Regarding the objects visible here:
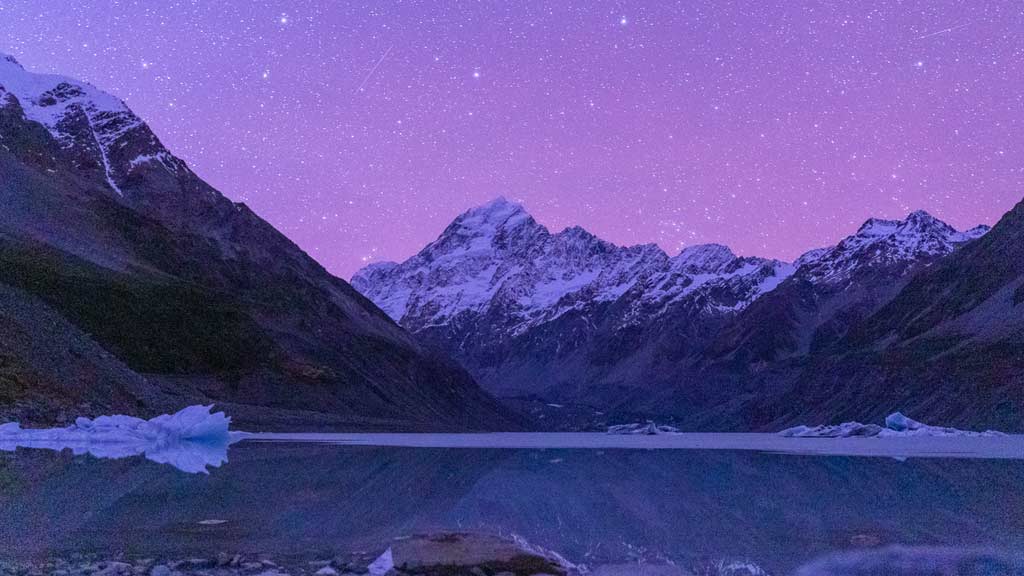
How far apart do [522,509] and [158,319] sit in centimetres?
12461

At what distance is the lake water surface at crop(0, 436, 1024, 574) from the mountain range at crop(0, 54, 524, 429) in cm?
3750

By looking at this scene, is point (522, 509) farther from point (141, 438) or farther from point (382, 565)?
point (141, 438)

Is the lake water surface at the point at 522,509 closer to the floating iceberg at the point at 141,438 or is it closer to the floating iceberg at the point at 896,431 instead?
the floating iceberg at the point at 141,438

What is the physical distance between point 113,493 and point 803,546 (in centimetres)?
2106

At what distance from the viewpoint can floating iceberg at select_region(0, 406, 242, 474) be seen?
53.1m

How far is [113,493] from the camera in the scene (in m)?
29.2

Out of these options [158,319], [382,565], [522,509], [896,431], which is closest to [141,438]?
[522,509]

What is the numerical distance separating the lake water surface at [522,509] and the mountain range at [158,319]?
1476 inches

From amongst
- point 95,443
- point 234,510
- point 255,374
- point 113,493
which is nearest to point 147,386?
point 95,443

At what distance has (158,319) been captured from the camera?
5458 inches

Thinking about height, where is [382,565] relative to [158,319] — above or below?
below

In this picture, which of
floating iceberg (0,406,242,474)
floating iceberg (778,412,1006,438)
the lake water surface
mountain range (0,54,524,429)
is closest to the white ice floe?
the lake water surface

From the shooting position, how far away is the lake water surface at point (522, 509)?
18891 mm

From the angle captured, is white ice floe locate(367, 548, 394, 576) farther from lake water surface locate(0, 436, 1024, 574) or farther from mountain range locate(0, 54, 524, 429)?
mountain range locate(0, 54, 524, 429)
